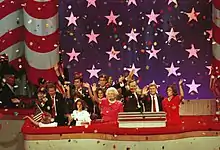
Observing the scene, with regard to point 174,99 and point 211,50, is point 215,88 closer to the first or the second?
point 174,99

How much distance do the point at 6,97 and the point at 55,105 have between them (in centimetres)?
91

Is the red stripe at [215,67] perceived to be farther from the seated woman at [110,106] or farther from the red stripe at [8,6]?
the red stripe at [8,6]

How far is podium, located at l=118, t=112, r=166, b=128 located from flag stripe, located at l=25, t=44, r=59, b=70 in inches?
64.4

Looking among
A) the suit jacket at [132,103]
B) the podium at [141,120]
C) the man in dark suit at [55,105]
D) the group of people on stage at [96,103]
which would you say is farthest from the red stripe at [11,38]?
the podium at [141,120]

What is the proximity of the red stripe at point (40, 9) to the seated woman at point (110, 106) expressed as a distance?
4.61 ft

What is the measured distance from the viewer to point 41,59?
21.1 ft

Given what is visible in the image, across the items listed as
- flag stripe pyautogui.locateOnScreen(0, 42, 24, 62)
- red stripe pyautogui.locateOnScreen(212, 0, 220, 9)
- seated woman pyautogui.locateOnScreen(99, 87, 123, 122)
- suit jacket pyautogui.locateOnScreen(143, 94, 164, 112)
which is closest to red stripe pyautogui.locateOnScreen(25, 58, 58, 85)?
flag stripe pyautogui.locateOnScreen(0, 42, 24, 62)

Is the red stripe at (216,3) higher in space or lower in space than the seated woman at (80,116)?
higher

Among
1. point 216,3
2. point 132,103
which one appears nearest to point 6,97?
point 132,103

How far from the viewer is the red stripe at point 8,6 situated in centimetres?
674

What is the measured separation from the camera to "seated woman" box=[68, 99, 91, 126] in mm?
5279

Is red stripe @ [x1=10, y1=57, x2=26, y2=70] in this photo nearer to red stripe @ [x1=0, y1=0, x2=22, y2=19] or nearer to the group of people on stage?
red stripe @ [x1=0, y1=0, x2=22, y2=19]

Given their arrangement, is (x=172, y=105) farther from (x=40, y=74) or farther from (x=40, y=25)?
(x=40, y=25)

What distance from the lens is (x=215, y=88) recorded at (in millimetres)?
5816
